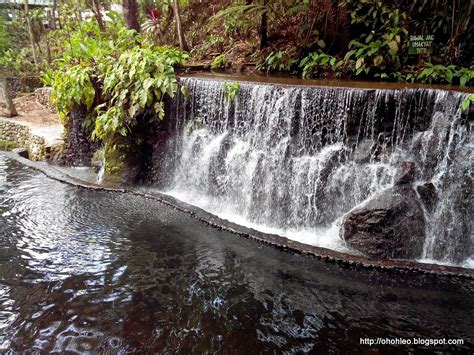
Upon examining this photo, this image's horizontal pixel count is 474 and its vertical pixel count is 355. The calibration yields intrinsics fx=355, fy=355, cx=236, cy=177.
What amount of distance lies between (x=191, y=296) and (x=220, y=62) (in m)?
7.93

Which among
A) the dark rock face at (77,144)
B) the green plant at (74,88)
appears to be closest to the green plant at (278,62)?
the green plant at (74,88)

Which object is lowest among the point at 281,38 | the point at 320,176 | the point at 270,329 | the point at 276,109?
the point at 270,329

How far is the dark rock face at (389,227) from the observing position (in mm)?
4867

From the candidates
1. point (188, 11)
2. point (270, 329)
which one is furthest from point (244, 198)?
point (188, 11)

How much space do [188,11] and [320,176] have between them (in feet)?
Result: 32.6

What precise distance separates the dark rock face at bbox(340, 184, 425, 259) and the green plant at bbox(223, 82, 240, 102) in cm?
315

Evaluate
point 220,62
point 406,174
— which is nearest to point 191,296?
point 406,174

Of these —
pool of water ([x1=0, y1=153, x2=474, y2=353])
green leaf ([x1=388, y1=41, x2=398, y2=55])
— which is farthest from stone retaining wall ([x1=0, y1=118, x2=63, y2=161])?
green leaf ([x1=388, y1=41, x2=398, y2=55])

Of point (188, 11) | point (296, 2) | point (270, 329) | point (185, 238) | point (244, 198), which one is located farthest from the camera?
point (188, 11)

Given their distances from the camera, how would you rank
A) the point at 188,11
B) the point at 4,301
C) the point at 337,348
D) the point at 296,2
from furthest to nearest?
the point at 188,11 → the point at 296,2 → the point at 4,301 → the point at 337,348

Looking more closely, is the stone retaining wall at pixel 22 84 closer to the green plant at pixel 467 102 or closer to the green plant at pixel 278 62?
the green plant at pixel 278 62

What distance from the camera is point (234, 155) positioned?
693 centimetres

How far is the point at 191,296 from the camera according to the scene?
3949 millimetres

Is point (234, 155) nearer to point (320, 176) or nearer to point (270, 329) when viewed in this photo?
point (320, 176)
